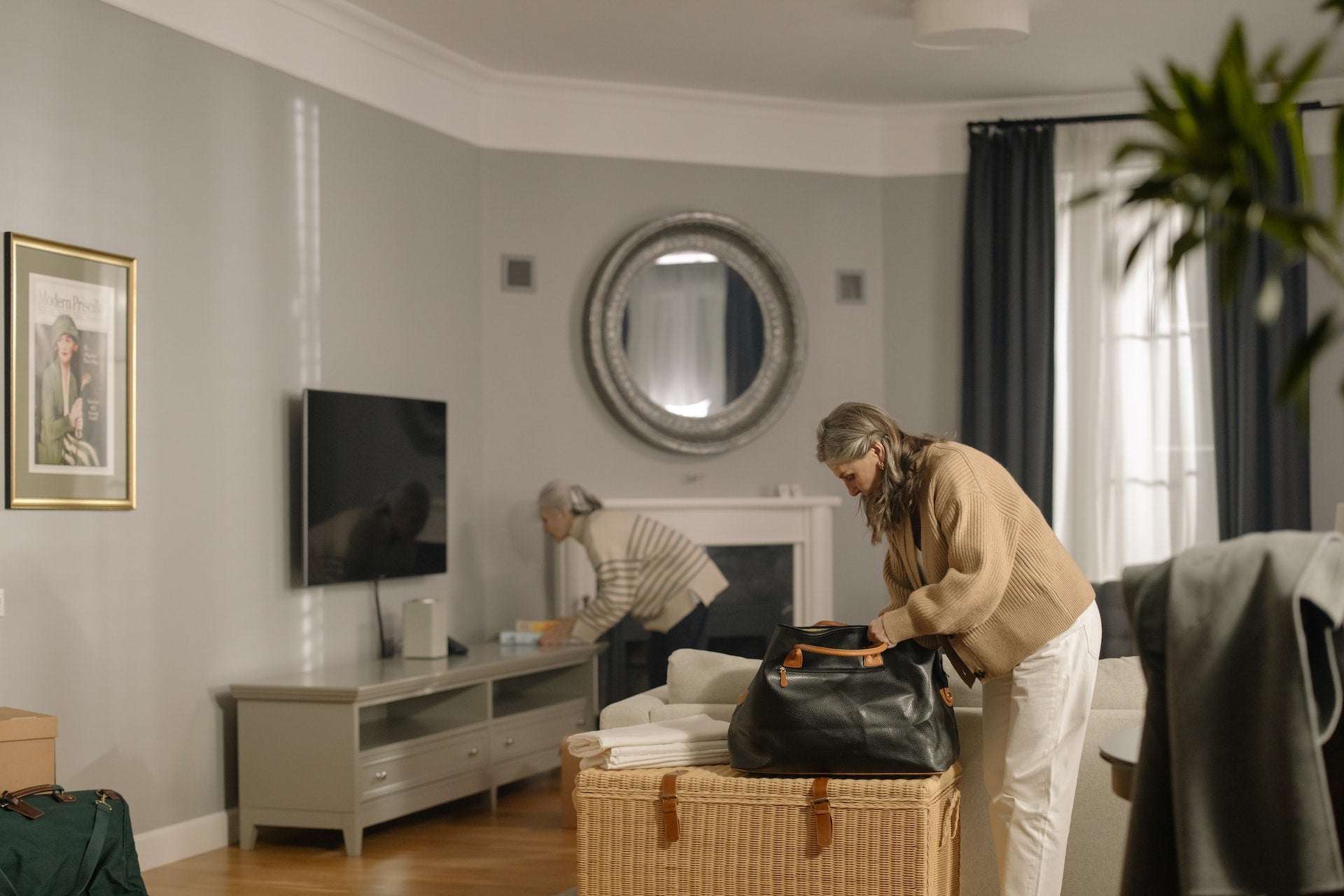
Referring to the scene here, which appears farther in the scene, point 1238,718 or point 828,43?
point 828,43

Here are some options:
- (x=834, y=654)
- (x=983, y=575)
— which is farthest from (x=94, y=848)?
(x=983, y=575)

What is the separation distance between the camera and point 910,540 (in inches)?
113

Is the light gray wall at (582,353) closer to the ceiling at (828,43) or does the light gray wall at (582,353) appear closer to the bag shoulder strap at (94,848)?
the ceiling at (828,43)

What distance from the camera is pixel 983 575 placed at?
2.62 metres

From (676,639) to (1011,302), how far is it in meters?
2.47

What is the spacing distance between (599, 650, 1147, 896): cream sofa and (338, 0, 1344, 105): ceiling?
118 inches

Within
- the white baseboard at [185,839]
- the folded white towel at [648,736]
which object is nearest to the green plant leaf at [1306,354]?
the folded white towel at [648,736]

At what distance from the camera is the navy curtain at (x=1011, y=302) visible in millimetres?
6219

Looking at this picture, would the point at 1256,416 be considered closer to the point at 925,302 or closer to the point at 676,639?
the point at 925,302

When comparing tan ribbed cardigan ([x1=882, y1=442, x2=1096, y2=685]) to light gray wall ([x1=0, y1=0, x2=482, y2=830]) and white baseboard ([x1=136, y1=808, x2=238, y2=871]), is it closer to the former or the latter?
light gray wall ([x1=0, y1=0, x2=482, y2=830])

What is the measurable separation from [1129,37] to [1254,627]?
184 inches

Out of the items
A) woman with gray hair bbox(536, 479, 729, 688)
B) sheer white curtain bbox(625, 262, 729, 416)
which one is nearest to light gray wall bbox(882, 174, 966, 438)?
sheer white curtain bbox(625, 262, 729, 416)

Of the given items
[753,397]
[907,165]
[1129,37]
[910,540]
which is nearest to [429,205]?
[753,397]

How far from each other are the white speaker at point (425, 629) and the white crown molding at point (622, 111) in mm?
2096
